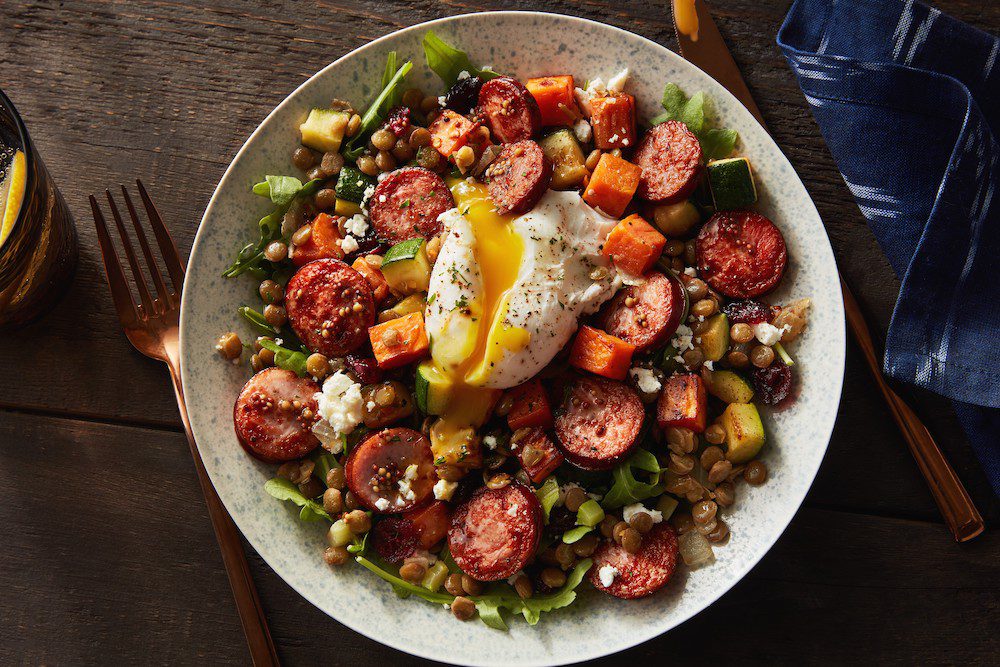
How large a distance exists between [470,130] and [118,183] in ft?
5.91

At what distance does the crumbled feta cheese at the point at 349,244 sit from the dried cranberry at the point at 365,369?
450 millimetres

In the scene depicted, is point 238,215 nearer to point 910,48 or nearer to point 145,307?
point 145,307

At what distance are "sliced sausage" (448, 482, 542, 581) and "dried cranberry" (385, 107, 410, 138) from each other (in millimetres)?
1521

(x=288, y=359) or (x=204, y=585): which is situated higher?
(x=288, y=359)

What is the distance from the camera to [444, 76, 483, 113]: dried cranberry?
9.87 feet

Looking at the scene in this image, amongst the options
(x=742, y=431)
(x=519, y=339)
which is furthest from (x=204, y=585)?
(x=742, y=431)

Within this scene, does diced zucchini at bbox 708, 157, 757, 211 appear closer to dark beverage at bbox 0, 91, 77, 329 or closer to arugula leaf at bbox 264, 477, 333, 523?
arugula leaf at bbox 264, 477, 333, 523

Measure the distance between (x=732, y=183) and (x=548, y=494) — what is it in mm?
1454

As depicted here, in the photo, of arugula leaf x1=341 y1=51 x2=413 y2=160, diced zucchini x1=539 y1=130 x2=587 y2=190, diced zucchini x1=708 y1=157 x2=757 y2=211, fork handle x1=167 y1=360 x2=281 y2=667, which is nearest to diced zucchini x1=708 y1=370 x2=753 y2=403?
diced zucchini x1=708 y1=157 x2=757 y2=211

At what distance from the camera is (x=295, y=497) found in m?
2.94

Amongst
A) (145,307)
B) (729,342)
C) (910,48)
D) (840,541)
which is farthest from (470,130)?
(840,541)

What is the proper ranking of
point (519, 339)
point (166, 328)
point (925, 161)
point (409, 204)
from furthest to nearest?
1. point (166, 328)
2. point (925, 161)
3. point (409, 204)
4. point (519, 339)

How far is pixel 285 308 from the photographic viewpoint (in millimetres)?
3057

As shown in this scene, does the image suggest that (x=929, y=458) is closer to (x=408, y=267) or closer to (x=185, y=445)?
(x=408, y=267)
